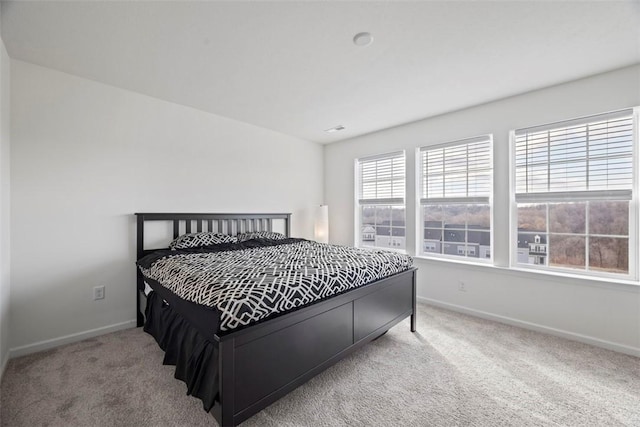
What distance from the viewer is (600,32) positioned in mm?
1934

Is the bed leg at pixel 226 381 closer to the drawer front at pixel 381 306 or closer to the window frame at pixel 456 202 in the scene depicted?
the drawer front at pixel 381 306

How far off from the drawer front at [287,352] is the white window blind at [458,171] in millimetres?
2348

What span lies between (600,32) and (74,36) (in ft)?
12.5

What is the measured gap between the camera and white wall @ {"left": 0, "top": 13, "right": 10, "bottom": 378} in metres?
2.01

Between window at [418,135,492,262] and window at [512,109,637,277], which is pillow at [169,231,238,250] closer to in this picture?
window at [418,135,492,262]

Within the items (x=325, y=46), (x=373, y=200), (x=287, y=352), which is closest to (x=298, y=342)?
(x=287, y=352)

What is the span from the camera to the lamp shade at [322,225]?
467cm

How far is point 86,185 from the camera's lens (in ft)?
8.59

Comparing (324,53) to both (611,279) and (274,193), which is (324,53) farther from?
(611,279)

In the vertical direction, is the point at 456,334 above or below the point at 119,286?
below

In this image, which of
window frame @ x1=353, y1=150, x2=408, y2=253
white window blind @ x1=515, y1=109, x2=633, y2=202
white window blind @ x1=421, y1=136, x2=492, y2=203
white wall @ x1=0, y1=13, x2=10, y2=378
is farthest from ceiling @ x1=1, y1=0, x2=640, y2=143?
window frame @ x1=353, y1=150, x2=408, y2=253

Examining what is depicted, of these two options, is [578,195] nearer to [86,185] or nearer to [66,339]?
[86,185]

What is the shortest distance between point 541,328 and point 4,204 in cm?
493

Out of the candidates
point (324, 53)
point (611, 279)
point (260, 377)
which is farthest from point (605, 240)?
point (260, 377)
